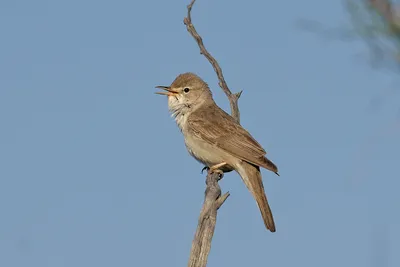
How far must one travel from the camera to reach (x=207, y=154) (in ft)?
23.4

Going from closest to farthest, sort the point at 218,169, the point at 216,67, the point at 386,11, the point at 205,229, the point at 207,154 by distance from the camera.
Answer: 1. the point at 386,11
2. the point at 205,229
3. the point at 216,67
4. the point at 218,169
5. the point at 207,154

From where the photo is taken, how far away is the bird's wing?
6.86 metres

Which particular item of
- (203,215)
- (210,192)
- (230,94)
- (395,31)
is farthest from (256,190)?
(395,31)

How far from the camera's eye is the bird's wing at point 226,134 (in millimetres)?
6855

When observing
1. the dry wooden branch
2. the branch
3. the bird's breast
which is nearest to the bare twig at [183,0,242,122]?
the dry wooden branch

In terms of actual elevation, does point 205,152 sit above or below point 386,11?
above

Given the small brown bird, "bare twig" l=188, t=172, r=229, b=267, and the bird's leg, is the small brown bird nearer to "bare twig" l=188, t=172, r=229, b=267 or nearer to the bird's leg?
the bird's leg

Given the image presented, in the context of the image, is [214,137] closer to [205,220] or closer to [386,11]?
[205,220]

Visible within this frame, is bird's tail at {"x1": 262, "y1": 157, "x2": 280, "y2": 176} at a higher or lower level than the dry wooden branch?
higher

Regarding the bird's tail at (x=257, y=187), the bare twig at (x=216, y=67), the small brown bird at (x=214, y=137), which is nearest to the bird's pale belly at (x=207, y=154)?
the small brown bird at (x=214, y=137)

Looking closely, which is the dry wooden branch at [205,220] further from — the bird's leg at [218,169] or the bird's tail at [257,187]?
the bird's leg at [218,169]

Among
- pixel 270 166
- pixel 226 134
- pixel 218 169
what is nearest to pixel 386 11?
pixel 270 166

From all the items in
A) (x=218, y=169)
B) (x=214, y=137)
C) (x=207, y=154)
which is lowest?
(x=218, y=169)

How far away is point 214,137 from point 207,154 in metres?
0.21
